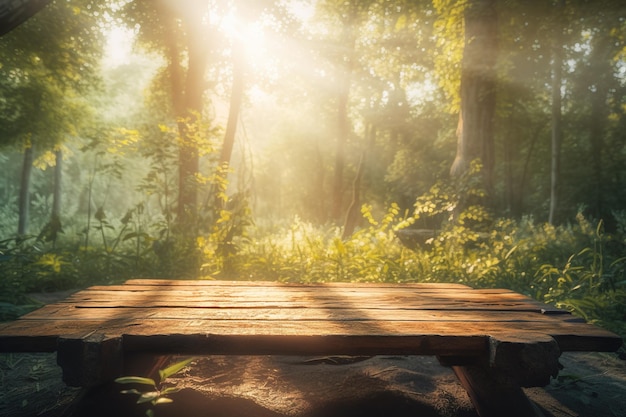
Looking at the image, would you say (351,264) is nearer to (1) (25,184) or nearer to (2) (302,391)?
(2) (302,391)

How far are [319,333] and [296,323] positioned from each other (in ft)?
0.59

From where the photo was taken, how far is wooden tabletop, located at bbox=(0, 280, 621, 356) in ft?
4.66

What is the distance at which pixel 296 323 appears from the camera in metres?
A: 1.59

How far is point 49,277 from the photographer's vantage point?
5.43 metres

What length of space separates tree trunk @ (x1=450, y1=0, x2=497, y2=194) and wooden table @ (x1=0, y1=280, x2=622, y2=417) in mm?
5576

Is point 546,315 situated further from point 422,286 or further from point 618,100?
point 618,100

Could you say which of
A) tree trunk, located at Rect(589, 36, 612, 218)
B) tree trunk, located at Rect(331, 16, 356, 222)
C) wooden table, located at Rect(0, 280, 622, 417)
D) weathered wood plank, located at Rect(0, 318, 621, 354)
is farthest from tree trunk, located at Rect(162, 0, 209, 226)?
tree trunk, located at Rect(589, 36, 612, 218)

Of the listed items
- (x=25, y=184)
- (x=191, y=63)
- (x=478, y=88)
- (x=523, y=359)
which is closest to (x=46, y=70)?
(x=191, y=63)

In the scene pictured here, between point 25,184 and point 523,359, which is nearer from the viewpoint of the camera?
point 523,359

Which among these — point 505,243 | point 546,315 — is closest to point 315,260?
point 505,243

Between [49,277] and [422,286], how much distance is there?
531cm

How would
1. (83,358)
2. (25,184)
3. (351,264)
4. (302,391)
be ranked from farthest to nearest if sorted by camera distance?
(25,184) → (351,264) → (302,391) → (83,358)

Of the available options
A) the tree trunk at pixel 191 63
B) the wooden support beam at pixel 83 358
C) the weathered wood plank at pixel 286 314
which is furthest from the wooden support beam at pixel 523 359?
the tree trunk at pixel 191 63

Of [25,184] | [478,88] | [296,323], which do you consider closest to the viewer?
[296,323]
